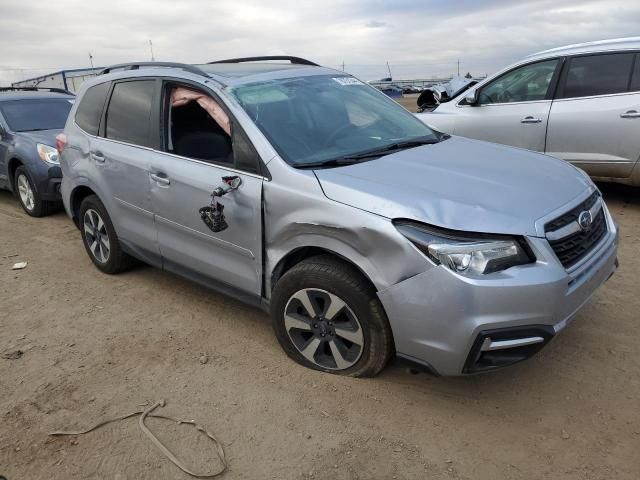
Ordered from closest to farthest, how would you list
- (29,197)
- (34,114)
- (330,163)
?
1. (330,163)
2. (29,197)
3. (34,114)

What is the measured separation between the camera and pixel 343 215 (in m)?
2.72

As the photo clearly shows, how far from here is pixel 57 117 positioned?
7855 millimetres

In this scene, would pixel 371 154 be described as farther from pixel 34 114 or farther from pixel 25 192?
pixel 34 114

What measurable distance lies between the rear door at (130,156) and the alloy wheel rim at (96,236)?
325 mm

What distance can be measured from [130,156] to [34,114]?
15.5 ft

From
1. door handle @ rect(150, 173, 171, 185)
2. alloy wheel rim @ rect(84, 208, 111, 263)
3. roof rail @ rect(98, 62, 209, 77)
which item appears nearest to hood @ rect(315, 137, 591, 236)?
door handle @ rect(150, 173, 171, 185)

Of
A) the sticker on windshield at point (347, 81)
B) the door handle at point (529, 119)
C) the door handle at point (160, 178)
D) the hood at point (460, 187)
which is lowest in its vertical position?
the door handle at point (160, 178)

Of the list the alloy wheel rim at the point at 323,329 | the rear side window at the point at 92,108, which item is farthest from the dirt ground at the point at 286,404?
the rear side window at the point at 92,108

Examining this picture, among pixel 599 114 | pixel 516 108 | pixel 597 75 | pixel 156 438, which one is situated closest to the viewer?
pixel 156 438

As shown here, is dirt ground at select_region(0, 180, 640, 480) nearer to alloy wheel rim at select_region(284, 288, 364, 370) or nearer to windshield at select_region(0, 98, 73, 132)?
alloy wheel rim at select_region(284, 288, 364, 370)

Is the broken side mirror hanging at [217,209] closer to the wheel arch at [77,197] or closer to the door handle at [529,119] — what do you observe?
the wheel arch at [77,197]

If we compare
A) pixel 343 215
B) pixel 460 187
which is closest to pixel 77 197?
pixel 343 215

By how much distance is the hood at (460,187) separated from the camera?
2529 mm

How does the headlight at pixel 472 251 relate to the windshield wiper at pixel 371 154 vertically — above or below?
below
